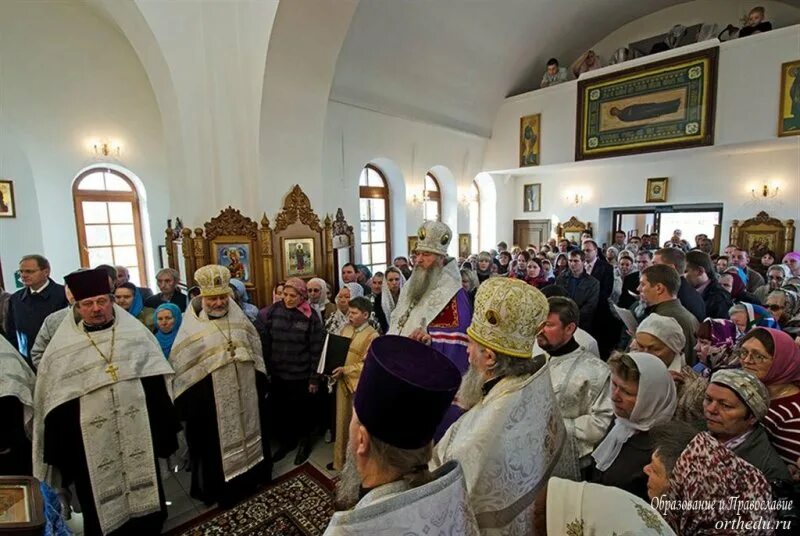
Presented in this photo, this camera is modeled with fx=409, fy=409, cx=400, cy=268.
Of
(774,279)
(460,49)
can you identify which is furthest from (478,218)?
(774,279)

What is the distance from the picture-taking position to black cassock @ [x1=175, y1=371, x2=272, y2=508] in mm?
2881

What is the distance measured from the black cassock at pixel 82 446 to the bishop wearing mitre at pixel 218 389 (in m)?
0.14

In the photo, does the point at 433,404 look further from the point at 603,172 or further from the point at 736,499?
the point at 603,172

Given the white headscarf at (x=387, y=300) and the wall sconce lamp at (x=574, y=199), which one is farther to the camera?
the wall sconce lamp at (x=574, y=199)

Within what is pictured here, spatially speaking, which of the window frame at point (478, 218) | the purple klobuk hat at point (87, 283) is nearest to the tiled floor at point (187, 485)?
the purple klobuk hat at point (87, 283)

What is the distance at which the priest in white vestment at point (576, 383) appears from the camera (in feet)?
5.78

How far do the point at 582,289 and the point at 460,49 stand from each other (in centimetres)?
708

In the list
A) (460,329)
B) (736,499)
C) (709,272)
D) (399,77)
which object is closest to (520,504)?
(736,499)

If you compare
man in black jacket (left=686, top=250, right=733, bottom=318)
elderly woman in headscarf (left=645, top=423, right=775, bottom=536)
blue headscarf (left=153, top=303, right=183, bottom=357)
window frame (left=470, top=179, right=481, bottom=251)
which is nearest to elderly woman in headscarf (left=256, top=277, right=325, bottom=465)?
blue headscarf (left=153, top=303, right=183, bottom=357)

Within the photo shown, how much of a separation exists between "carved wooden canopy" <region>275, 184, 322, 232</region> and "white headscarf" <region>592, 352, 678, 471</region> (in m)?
5.51

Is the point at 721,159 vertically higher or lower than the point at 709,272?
higher

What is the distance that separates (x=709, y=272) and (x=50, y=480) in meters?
5.24

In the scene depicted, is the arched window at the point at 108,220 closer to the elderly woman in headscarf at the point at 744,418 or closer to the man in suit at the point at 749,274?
the elderly woman in headscarf at the point at 744,418

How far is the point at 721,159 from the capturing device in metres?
9.99
